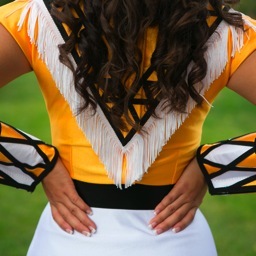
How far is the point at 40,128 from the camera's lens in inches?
368

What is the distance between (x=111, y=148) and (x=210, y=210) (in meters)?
4.50

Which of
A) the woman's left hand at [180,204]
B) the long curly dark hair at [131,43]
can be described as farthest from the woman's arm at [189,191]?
the long curly dark hair at [131,43]

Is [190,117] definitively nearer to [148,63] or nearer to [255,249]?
[148,63]

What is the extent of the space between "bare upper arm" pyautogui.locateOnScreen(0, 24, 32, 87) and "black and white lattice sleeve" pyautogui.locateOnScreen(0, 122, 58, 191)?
0.22 metres

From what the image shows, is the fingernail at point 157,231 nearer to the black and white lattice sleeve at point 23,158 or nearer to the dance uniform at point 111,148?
the dance uniform at point 111,148

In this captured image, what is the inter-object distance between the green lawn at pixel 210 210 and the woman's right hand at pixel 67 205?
3.32 m

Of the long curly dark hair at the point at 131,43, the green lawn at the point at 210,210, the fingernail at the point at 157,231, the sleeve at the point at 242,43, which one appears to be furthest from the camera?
the green lawn at the point at 210,210

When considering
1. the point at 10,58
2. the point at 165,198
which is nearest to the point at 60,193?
the point at 165,198

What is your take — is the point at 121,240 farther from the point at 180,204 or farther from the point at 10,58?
the point at 10,58

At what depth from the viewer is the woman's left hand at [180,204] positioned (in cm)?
239

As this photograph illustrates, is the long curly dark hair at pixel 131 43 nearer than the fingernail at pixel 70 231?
Yes

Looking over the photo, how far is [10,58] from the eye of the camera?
2.21 meters

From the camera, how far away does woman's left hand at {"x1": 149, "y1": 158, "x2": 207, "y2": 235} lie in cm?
239

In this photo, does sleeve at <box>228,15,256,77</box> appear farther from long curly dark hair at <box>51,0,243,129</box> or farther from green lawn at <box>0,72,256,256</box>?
green lawn at <box>0,72,256,256</box>
